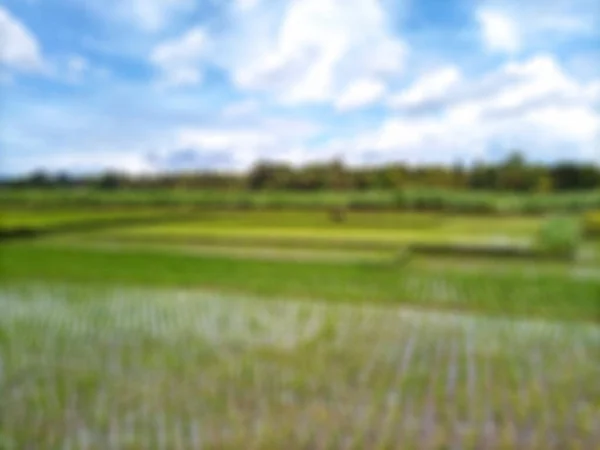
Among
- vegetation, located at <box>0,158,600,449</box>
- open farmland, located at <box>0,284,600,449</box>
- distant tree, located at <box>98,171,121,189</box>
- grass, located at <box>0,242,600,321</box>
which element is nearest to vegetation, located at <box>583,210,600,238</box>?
vegetation, located at <box>0,158,600,449</box>

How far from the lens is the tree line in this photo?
2.43m

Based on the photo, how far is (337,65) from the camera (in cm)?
242

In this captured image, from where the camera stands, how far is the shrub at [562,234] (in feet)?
8.09

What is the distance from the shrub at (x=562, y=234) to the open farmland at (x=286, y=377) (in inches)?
11.5

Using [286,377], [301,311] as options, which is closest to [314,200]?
[301,311]

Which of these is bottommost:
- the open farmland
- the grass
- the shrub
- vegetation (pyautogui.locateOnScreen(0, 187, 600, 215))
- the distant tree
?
the open farmland

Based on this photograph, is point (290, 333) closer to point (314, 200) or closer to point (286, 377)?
point (286, 377)

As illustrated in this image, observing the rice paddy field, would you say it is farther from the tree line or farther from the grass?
the tree line

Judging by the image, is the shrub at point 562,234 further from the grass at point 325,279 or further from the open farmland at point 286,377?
the open farmland at point 286,377

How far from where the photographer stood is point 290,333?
99.4 inches

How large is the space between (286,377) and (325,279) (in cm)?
73

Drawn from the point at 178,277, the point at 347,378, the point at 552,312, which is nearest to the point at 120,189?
the point at 178,277

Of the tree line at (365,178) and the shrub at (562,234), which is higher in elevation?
the tree line at (365,178)

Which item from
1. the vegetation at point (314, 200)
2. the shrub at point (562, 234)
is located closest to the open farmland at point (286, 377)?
the shrub at point (562, 234)
